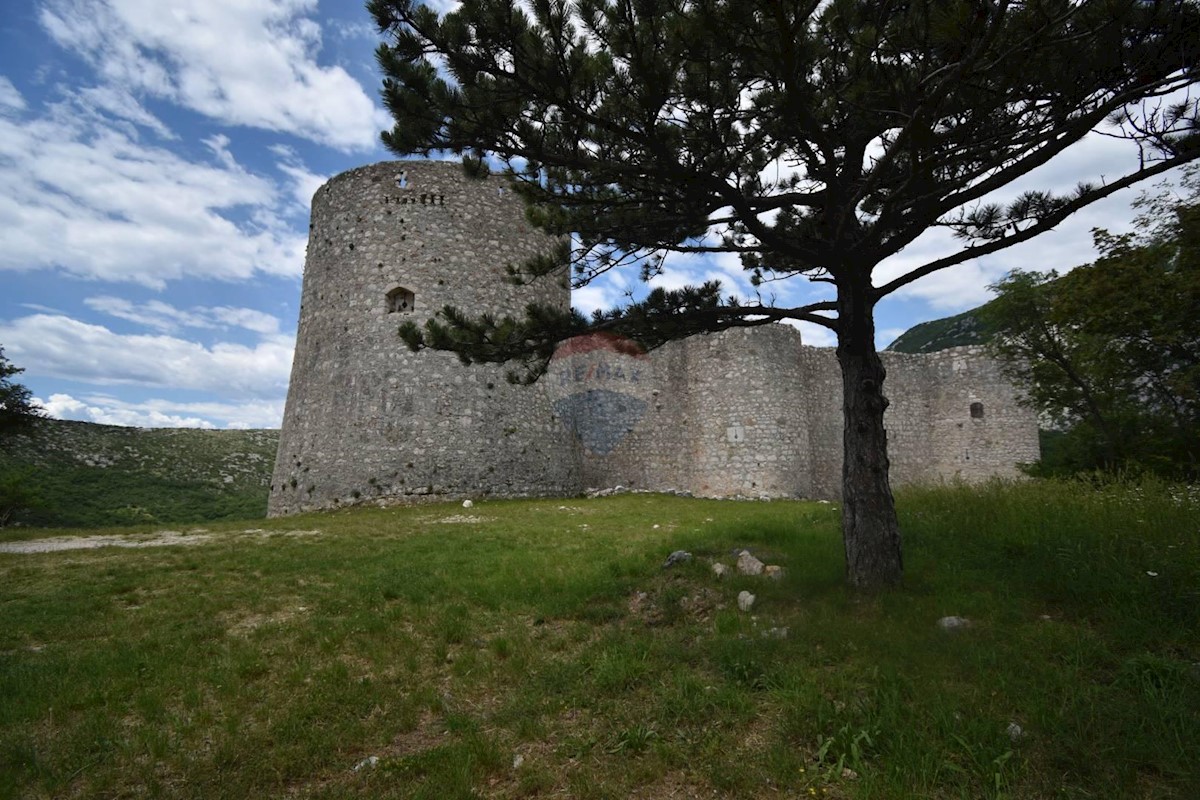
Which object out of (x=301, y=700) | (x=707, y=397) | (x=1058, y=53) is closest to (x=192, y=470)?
(x=707, y=397)

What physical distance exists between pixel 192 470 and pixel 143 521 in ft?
20.8

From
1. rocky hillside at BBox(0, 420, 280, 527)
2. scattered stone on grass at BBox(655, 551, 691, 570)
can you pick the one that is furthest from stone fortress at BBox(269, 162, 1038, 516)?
scattered stone on grass at BBox(655, 551, 691, 570)

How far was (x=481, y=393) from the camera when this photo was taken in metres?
14.4

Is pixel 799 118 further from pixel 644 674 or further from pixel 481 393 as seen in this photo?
pixel 481 393

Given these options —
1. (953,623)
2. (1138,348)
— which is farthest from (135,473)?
(1138,348)

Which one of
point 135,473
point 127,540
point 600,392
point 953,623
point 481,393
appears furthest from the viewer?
point 135,473

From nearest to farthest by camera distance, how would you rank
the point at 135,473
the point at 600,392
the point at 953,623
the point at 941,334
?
1. the point at 953,623
2. the point at 600,392
3. the point at 135,473
4. the point at 941,334

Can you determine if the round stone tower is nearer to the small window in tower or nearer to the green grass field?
the small window in tower

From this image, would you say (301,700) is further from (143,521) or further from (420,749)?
(143,521)

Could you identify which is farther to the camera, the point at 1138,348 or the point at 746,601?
the point at 1138,348

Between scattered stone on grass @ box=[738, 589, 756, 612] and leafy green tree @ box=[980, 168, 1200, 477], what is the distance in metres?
6.46

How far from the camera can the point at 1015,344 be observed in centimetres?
1530

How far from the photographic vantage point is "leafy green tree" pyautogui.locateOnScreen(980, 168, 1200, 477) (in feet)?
29.7

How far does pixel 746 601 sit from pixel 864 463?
4.91 feet
